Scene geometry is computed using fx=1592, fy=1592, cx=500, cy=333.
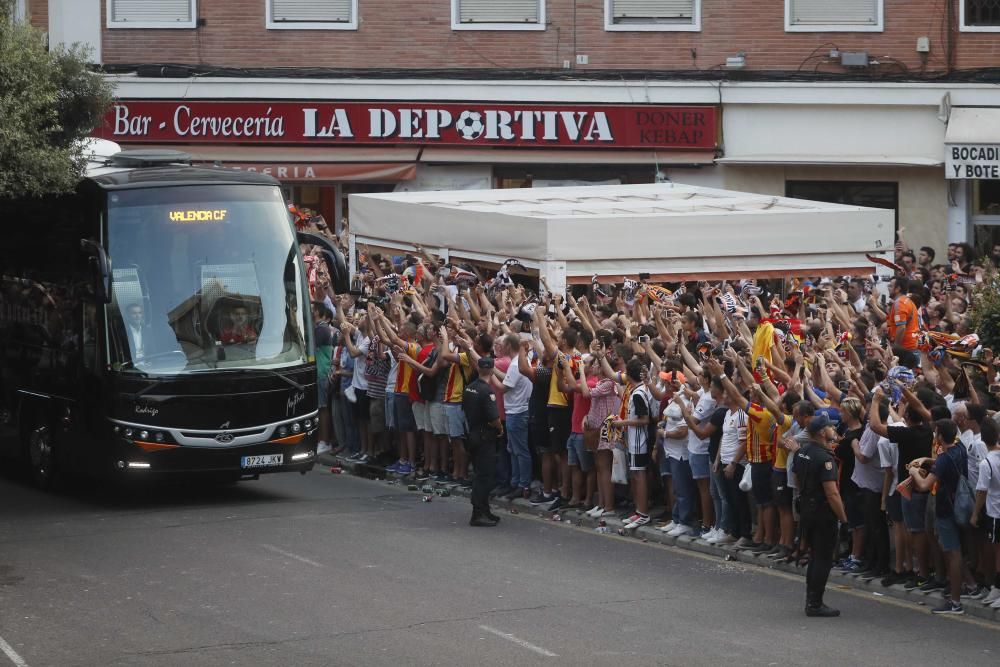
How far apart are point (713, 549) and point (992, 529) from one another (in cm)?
310

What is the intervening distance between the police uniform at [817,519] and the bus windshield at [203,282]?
621cm

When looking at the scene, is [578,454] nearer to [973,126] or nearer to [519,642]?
[519,642]

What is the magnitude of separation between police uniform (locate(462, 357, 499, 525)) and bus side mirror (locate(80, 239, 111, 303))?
3.60m

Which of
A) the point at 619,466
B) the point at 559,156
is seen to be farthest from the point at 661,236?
the point at 559,156

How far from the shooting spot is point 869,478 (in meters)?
13.1

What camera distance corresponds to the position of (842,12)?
93.6 ft

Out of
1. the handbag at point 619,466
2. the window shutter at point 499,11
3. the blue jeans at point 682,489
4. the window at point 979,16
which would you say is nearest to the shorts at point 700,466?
the blue jeans at point 682,489

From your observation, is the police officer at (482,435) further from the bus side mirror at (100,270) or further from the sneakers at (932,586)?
the sneakers at (932,586)

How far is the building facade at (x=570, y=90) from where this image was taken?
2844 cm

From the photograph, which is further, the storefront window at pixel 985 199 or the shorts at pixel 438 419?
the storefront window at pixel 985 199

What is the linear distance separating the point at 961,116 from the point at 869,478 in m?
16.5

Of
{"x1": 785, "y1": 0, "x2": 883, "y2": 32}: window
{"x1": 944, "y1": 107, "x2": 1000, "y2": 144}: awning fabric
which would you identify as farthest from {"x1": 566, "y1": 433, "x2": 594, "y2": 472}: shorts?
{"x1": 785, "y1": 0, "x2": 883, "y2": 32}: window

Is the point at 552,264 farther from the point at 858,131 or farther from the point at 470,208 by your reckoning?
the point at 858,131

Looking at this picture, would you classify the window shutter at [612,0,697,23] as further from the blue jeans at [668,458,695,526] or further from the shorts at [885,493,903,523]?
the shorts at [885,493,903,523]
